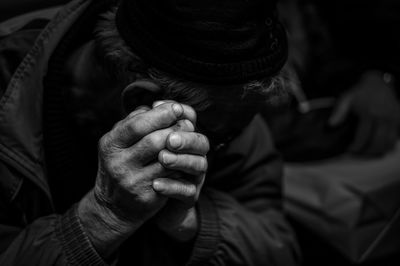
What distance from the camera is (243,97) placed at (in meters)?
0.87

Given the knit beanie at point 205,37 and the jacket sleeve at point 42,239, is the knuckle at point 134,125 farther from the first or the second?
the jacket sleeve at point 42,239

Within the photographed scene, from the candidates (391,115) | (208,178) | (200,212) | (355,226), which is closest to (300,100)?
(391,115)

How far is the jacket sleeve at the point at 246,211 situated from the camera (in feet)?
3.52

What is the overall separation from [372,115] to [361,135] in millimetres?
90

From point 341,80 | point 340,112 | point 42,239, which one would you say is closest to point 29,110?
point 42,239

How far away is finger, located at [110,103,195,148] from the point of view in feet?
2.53

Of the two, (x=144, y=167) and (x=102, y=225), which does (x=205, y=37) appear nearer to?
(x=144, y=167)

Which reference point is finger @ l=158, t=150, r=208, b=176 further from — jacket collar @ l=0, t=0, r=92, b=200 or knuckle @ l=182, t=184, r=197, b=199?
jacket collar @ l=0, t=0, r=92, b=200

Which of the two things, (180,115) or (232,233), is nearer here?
(180,115)

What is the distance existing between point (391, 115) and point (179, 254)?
991mm

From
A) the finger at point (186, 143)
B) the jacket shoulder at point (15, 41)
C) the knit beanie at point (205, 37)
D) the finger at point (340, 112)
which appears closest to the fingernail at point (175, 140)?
the finger at point (186, 143)

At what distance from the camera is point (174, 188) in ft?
2.64

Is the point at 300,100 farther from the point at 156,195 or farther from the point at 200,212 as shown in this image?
the point at 156,195

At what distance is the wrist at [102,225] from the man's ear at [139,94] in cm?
18
